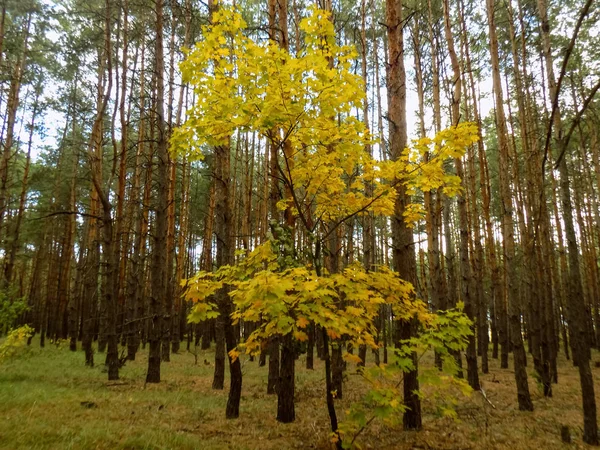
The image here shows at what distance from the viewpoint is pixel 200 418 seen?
6094mm

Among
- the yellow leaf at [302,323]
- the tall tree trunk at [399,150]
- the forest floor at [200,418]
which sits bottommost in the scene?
the forest floor at [200,418]

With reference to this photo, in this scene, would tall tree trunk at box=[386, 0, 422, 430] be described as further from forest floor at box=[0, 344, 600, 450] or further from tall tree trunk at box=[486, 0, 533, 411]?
tall tree trunk at box=[486, 0, 533, 411]

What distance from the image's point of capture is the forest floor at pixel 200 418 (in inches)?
177

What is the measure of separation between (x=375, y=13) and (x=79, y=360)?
57.6 ft

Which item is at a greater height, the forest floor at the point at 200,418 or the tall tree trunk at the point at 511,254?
the tall tree trunk at the point at 511,254

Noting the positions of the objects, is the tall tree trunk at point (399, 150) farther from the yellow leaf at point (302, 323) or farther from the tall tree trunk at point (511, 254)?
the tall tree trunk at point (511, 254)

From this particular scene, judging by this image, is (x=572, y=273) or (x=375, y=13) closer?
(x=572, y=273)

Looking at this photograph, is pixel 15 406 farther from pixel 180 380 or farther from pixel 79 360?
pixel 79 360

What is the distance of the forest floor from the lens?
4.51 m

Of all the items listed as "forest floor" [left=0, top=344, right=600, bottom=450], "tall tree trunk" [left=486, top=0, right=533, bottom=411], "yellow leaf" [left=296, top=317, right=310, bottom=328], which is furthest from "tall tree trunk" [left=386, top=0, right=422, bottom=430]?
"tall tree trunk" [left=486, top=0, right=533, bottom=411]

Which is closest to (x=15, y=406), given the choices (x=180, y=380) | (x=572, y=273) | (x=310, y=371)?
(x=180, y=380)

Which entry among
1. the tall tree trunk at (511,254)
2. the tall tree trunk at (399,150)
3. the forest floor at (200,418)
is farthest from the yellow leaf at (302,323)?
the tall tree trunk at (511,254)

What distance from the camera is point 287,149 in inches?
184

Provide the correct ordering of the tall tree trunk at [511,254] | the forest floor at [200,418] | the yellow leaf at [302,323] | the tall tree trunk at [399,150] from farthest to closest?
1. the tall tree trunk at [511,254]
2. the tall tree trunk at [399,150]
3. the forest floor at [200,418]
4. the yellow leaf at [302,323]
